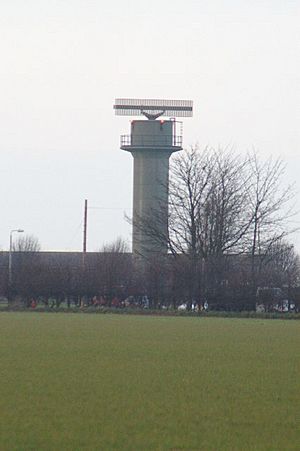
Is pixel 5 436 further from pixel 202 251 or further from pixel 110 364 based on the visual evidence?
pixel 202 251

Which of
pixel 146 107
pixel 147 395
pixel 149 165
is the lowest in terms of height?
pixel 147 395

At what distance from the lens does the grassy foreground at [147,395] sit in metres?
12.3

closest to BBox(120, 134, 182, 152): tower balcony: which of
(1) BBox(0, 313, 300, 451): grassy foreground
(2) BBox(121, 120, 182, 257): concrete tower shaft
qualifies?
(2) BBox(121, 120, 182, 257): concrete tower shaft

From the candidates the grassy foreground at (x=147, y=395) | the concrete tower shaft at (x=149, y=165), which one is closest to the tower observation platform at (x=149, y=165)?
the concrete tower shaft at (x=149, y=165)

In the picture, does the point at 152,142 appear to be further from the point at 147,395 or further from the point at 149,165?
the point at 147,395

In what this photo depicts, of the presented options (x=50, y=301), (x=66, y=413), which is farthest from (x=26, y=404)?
(x=50, y=301)

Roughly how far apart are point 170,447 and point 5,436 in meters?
1.74

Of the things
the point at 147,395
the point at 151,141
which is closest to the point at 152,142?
the point at 151,141

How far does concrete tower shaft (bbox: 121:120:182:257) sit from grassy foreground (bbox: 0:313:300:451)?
52077mm

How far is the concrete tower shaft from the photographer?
272ft

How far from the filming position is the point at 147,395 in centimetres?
1648

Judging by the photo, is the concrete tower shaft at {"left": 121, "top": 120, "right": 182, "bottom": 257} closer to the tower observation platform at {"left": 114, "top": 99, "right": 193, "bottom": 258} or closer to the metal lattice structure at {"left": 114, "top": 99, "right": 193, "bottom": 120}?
the tower observation platform at {"left": 114, "top": 99, "right": 193, "bottom": 258}

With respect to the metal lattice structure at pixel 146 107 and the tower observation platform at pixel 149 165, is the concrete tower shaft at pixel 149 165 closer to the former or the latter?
the tower observation platform at pixel 149 165

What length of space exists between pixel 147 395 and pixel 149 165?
2730 inches
